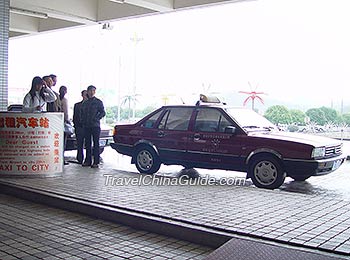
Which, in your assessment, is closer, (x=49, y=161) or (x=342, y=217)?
(x=342, y=217)

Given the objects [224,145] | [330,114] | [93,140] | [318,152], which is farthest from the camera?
[330,114]

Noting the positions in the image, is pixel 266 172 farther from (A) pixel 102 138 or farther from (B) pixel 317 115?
(B) pixel 317 115

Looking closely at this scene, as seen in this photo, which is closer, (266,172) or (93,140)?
(266,172)

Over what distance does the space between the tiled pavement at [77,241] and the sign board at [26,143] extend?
2.03 metres

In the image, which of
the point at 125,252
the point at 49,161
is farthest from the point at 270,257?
the point at 49,161

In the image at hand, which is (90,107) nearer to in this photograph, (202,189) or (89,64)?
(202,189)

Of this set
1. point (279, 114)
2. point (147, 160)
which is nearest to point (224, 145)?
point (147, 160)

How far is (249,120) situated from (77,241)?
496 centimetres

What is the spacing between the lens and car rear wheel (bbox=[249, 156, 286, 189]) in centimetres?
821

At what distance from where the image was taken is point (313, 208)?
6309 mm

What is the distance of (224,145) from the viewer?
873cm

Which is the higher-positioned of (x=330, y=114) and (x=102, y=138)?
(x=330, y=114)

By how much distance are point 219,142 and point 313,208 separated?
282cm
